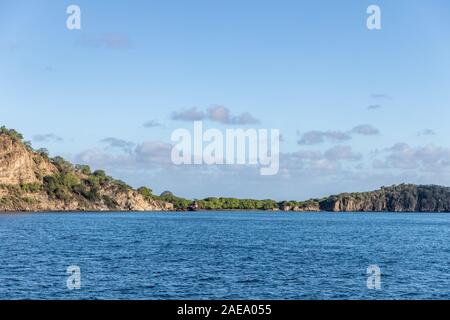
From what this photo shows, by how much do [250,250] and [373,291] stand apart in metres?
48.6

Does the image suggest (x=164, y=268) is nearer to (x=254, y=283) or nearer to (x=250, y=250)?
(x=254, y=283)

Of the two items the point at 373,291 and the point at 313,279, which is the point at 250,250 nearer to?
the point at 313,279

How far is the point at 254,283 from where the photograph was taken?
222ft

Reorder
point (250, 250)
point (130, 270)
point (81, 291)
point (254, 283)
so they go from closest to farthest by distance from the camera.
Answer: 1. point (81, 291)
2. point (254, 283)
3. point (130, 270)
4. point (250, 250)

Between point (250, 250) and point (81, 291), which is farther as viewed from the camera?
point (250, 250)
